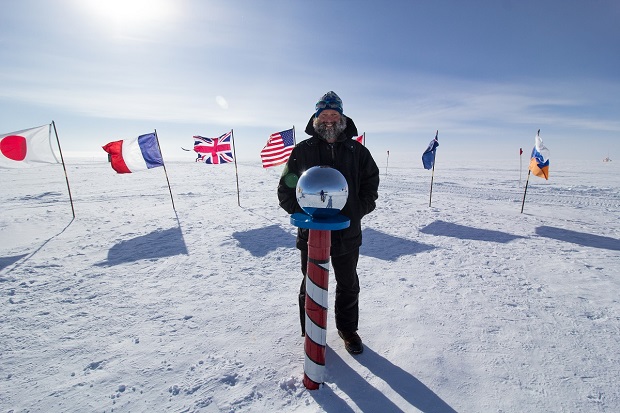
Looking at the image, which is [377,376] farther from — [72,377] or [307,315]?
[72,377]

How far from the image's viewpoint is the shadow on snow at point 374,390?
2.04 metres

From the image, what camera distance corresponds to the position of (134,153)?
934cm

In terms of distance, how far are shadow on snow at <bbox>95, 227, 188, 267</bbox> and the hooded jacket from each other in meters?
4.02

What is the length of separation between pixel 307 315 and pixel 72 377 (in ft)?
6.75

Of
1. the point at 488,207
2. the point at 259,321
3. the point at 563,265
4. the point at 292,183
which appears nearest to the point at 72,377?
the point at 259,321

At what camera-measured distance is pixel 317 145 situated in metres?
2.45

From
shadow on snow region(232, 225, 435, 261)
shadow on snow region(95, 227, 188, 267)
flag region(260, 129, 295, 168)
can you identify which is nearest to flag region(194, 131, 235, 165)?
flag region(260, 129, 295, 168)

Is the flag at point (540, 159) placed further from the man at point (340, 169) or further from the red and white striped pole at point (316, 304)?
the red and white striped pole at point (316, 304)

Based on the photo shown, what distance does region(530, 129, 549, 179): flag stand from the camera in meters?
8.20

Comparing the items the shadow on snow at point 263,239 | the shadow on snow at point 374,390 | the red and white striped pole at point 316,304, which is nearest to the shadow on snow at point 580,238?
the shadow on snow at point 263,239

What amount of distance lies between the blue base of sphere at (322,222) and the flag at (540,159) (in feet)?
29.4

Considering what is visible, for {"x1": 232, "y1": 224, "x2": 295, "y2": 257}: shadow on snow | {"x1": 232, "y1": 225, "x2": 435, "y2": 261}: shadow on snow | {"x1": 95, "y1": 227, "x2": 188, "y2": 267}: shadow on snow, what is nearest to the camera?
{"x1": 95, "y1": 227, "x2": 188, "y2": 267}: shadow on snow

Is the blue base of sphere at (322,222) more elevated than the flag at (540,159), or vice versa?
the flag at (540,159)

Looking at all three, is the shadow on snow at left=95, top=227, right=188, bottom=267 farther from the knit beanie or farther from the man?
the knit beanie
